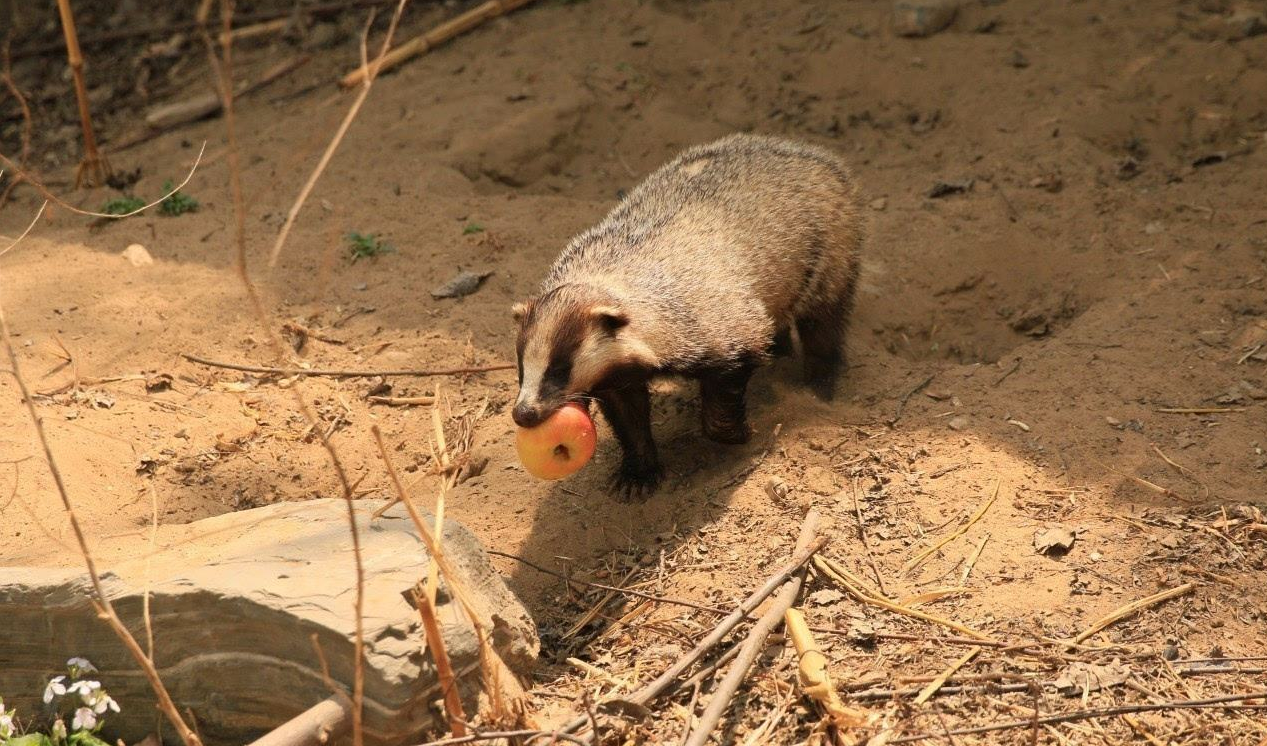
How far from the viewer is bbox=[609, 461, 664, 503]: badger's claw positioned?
5.45 m

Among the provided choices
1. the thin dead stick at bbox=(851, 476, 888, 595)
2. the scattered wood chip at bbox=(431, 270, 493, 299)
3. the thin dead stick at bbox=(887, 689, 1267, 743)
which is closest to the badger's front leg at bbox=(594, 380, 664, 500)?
the thin dead stick at bbox=(851, 476, 888, 595)

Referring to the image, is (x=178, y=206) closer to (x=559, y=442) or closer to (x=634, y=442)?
(x=634, y=442)

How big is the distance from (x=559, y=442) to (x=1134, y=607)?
2.24 meters

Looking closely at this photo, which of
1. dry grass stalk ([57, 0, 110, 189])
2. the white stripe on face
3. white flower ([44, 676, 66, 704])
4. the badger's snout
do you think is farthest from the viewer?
dry grass stalk ([57, 0, 110, 189])

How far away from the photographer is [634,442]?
5.46 meters

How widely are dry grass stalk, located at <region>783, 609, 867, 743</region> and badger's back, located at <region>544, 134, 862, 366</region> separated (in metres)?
1.51

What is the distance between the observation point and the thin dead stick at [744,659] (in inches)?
142

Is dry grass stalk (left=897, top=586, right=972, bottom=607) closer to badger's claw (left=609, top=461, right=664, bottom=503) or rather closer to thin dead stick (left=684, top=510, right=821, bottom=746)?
thin dead stick (left=684, top=510, right=821, bottom=746)

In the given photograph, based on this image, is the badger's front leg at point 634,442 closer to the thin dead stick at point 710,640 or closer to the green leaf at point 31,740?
the thin dead stick at point 710,640

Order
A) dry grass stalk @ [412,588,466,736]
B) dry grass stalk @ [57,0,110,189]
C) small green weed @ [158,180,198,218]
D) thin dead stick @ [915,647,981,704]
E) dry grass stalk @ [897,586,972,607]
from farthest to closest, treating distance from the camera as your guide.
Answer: dry grass stalk @ [57,0,110,189] → small green weed @ [158,180,198,218] → dry grass stalk @ [897,586,972,607] → thin dead stick @ [915,647,981,704] → dry grass stalk @ [412,588,466,736]

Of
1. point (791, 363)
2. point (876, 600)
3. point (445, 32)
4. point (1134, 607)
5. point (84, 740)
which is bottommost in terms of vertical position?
point (791, 363)

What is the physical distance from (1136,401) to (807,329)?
1.66 metres

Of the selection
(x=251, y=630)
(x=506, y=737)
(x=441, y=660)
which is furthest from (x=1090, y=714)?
(x=251, y=630)

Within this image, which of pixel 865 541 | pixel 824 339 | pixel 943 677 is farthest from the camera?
pixel 824 339
